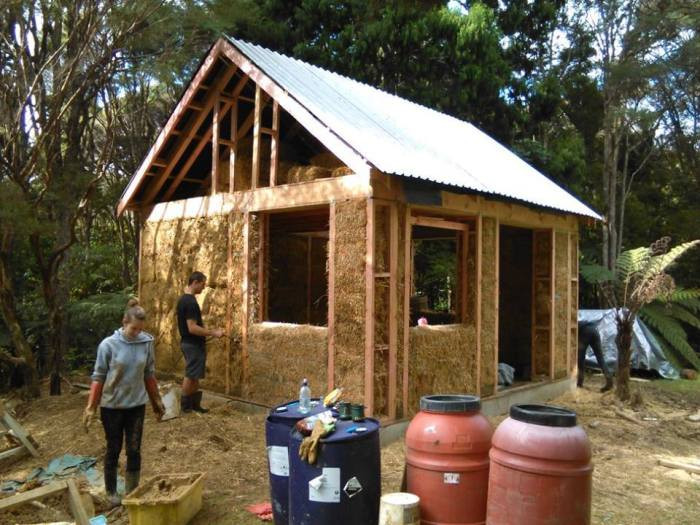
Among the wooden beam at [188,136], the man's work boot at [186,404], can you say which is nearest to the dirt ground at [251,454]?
the man's work boot at [186,404]

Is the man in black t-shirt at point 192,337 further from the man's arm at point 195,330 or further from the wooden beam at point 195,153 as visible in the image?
the wooden beam at point 195,153

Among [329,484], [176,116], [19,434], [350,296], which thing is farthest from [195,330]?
[329,484]

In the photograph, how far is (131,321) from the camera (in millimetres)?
5176

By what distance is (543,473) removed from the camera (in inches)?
136

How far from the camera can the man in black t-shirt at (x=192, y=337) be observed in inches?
305

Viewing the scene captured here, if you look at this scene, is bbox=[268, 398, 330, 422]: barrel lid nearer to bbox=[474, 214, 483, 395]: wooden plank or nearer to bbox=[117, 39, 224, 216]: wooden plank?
bbox=[474, 214, 483, 395]: wooden plank

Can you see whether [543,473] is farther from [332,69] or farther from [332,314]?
[332,69]

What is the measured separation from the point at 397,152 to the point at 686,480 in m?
4.86

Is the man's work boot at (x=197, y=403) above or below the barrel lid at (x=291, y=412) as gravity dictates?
below

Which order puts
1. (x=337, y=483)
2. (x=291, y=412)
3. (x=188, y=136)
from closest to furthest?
(x=337, y=483)
(x=291, y=412)
(x=188, y=136)

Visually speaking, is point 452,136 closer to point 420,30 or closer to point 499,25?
point 420,30

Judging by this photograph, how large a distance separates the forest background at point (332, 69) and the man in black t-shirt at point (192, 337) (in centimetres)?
325

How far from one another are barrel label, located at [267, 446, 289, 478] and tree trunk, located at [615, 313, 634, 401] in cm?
760

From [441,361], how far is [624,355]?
409cm
